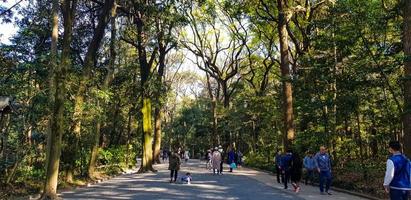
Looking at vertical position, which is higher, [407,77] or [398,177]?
[407,77]

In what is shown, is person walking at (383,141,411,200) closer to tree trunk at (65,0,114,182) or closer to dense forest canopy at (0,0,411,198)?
dense forest canopy at (0,0,411,198)

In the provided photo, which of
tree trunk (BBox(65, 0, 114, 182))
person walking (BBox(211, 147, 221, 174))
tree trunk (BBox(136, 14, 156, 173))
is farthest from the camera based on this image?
tree trunk (BBox(136, 14, 156, 173))

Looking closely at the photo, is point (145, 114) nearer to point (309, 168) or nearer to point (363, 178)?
point (309, 168)

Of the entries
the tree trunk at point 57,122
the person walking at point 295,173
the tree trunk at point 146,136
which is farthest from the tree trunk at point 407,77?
the tree trunk at point 146,136

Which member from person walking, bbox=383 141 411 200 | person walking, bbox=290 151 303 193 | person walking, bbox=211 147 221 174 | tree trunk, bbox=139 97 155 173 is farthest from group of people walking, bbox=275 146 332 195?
tree trunk, bbox=139 97 155 173

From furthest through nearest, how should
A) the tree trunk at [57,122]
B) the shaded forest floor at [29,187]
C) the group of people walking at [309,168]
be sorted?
the group of people walking at [309,168] < the shaded forest floor at [29,187] < the tree trunk at [57,122]

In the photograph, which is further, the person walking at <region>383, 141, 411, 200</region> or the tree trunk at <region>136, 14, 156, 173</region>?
the tree trunk at <region>136, 14, 156, 173</region>

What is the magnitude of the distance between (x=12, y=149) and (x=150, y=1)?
12472mm

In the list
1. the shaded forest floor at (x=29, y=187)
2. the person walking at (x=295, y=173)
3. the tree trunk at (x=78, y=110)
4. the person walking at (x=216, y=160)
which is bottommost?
the shaded forest floor at (x=29, y=187)

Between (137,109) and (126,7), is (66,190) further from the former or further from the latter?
(137,109)

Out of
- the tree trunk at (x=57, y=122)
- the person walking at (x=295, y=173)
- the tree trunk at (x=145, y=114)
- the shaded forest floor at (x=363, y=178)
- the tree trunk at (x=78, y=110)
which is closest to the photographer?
the tree trunk at (x=57, y=122)

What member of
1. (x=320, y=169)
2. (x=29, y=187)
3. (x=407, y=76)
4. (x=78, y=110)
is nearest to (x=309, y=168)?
(x=320, y=169)

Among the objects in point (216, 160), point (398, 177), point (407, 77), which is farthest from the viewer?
point (216, 160)

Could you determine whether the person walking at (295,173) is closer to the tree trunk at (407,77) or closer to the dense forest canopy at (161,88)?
→ the dense forest canopy at (161,88)
